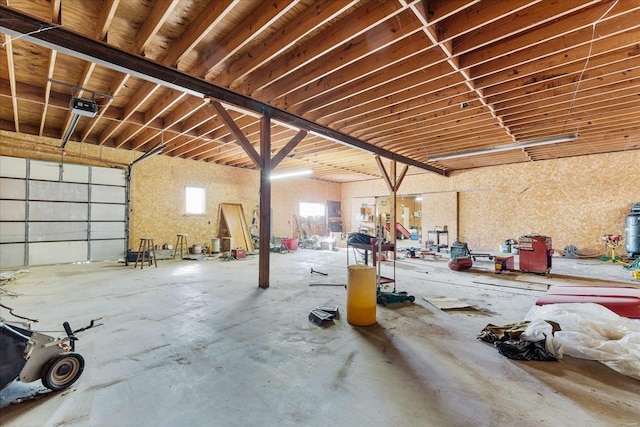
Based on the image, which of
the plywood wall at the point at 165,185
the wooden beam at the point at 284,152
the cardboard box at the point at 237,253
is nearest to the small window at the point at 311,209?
the plywood wall at the point at 165,185

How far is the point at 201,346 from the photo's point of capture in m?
2.57

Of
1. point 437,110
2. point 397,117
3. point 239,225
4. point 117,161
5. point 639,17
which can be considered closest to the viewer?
point 639,17

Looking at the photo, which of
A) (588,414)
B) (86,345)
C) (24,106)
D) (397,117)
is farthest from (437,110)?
(24,106)

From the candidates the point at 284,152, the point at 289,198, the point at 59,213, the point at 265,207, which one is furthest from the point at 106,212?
the point at 289,198

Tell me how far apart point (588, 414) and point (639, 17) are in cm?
416

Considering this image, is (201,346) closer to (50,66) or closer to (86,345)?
(86,345)

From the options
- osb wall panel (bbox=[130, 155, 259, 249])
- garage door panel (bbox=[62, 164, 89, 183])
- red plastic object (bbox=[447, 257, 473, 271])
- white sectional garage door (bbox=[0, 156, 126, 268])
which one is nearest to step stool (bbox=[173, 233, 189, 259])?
osb wall panel (bbox=[130, 155, 259, 249])

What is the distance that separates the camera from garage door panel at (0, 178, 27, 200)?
659cm

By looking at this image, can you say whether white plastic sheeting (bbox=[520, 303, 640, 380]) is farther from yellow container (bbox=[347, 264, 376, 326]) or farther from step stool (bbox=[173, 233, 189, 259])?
step stool (bbox=[173, 233, 189, 259])

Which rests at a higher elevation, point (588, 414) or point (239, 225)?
point (239, 225)

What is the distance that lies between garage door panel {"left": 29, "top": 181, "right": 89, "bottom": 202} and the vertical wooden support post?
6.37 meters

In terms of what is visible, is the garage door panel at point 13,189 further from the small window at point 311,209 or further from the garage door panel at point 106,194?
the small window at point 311,209

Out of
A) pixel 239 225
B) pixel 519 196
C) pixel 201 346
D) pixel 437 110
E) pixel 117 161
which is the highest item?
pixel 437 110

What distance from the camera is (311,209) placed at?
46.0 ft
